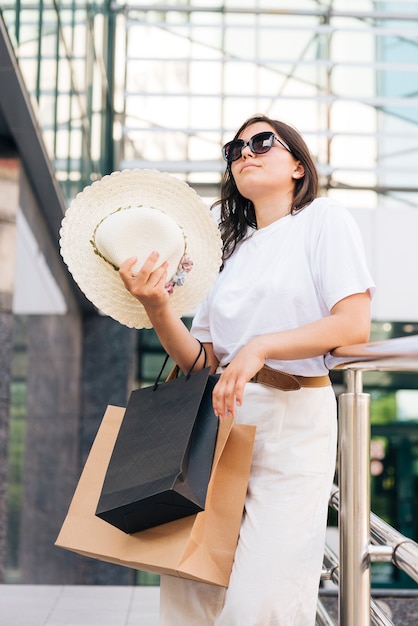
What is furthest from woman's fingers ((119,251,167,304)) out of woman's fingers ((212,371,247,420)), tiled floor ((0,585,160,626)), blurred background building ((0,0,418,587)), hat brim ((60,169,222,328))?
blurred background building ((0,0,418,587))

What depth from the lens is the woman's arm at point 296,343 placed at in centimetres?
185

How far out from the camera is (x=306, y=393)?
2066 mm

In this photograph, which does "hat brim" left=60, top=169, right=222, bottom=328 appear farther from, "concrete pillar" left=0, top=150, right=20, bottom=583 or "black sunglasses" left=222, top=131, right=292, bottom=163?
"concrete pillar" left=0, top=150, right=20, bottom=583

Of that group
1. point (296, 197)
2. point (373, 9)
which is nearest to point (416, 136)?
point (373, 9)

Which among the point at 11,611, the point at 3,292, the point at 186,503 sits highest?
the point at 3,292

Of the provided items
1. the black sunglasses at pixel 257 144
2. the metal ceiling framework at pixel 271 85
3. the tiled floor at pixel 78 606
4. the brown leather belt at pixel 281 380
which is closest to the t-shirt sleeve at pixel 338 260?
the brown leather belt at pixel 281 380

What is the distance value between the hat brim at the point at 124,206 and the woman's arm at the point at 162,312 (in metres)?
0.06

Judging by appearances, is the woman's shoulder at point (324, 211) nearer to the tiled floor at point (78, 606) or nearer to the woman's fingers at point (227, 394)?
the woman's fingers at point (227, 394)

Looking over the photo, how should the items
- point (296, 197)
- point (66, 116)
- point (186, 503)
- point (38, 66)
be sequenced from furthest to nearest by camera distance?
1. point (66, 116)
2. point (38, 66)
3. point (296, 197)
4. point (186, 503)

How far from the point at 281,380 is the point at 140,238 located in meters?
0.44

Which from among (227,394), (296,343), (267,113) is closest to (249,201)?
(296,343)

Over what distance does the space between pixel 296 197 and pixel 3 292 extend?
15.1ft

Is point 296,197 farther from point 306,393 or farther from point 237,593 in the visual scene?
point 237,593

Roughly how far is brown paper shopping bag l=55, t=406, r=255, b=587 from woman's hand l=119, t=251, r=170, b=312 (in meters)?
0.33
